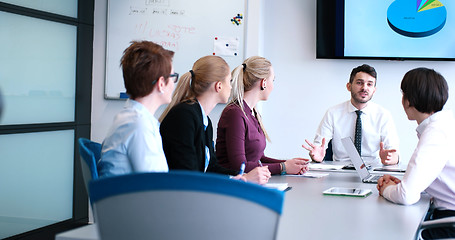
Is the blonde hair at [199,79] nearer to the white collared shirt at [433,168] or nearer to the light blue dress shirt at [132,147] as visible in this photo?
the light blue dress shirt at [132,147]

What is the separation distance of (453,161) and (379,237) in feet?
2.68

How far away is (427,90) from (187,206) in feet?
5.52

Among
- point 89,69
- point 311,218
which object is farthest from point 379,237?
point 89,69

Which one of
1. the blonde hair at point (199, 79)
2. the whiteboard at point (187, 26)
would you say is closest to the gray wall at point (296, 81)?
the whiteboard at point (187, 26)

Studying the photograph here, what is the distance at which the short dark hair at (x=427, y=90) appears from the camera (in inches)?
91.5

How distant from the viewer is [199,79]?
8.68ft

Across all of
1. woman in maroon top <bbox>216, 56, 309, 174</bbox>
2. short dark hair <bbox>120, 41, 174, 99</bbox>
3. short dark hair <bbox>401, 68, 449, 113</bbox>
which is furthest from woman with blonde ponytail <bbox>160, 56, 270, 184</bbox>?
short dark hair <bbox>401, 68, 449, 113</bbox>

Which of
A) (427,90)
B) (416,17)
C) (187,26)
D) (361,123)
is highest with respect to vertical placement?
(416,17)

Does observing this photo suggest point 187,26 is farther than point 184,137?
Yes

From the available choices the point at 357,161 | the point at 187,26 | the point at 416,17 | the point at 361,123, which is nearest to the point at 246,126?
the point at 357,161

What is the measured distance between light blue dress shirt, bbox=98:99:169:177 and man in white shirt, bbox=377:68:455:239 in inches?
42.4

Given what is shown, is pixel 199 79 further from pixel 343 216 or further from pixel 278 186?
pixel 343 216

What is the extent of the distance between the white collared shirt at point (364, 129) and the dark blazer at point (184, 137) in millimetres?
1979

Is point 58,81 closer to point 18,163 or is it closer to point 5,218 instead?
point 18,163
